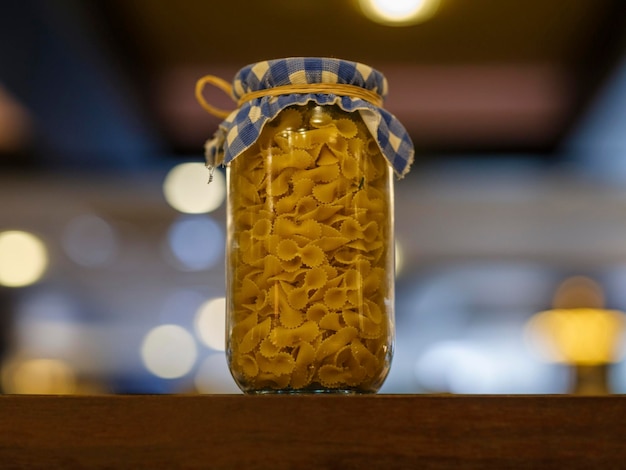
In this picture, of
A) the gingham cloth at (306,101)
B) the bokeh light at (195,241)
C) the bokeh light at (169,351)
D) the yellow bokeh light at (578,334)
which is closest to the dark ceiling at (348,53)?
the bokeh light at (195,241)

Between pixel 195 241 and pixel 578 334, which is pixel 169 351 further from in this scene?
pixel 578 334

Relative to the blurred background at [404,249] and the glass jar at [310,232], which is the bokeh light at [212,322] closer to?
the blurred background at [404,249]

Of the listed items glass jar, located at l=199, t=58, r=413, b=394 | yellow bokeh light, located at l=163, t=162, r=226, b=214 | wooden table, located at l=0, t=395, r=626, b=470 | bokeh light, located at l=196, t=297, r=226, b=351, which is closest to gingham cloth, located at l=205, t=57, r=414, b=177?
glass jar, located at l=199, t=58, r=413, b=394

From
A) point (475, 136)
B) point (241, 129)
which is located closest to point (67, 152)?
point (475, 136)

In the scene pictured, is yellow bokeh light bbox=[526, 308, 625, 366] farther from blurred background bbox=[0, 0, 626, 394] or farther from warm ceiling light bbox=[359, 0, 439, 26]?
warm ceiling light bbox=[359, 0, 439, 26]

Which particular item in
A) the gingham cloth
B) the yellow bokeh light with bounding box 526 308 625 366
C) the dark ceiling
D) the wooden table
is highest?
the dark ceiling

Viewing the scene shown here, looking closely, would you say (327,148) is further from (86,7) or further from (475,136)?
(475,136)

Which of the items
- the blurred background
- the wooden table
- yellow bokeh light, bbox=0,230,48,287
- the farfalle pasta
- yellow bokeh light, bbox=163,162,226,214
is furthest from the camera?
yellow bokeh light, bbox=0,230,48,287
